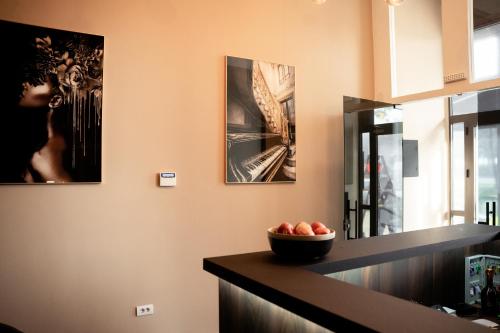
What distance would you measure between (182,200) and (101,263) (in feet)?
2.59

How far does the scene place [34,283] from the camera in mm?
2676

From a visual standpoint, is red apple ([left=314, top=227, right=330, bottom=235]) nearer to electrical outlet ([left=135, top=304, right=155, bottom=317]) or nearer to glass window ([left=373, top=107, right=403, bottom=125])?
electrical outlet ([left=135, top=304, right=155, bottom=317])

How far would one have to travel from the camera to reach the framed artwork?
354 cm

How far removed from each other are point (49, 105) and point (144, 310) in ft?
5.61

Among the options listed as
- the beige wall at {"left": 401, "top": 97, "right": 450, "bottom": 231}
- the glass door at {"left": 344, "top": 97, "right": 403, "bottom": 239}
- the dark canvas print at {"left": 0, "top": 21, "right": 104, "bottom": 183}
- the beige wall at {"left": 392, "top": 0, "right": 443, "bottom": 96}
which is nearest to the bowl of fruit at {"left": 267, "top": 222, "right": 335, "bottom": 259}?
the dark canvas print at {"left": 0, "top": 21, "right": 104, "bottom": 183}

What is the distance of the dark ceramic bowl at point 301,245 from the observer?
5.33ft

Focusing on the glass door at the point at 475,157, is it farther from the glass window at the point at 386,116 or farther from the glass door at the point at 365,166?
the glass door at the point at 365,166

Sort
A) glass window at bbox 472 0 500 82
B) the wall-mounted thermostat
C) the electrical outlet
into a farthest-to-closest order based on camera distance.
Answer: glass window at bbox 472 0 500 82
the wall-mounted thermostat
the electrical outlet

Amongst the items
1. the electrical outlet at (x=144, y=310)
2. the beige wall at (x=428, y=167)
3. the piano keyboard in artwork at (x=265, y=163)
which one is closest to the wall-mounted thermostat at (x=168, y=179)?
the piano keyboard in artwork at (x=265, y=163)

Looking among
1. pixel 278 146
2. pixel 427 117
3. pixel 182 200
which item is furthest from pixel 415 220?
pixel 182 200

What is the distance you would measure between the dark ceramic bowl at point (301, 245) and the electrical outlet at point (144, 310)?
182cm

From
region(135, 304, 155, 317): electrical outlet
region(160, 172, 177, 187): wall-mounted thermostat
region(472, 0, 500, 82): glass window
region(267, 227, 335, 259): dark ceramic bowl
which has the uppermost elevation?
region(472, 0, 500, 82): glass window

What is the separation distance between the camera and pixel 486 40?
412cm

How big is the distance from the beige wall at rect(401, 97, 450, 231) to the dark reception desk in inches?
99.6
